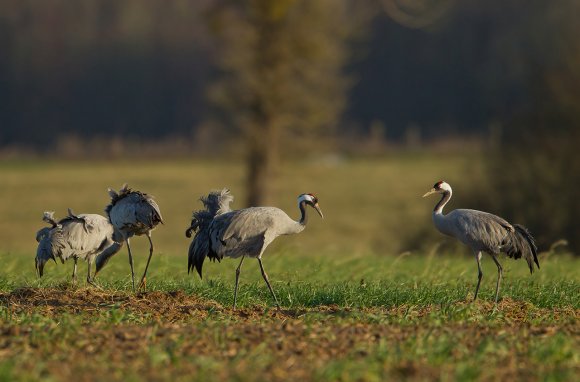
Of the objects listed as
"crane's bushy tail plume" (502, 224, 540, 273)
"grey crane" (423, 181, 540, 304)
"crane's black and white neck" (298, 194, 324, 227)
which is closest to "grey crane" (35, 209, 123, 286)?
"crane's black and white neck" (298, 194, 324, 227)

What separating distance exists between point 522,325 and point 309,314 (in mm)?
2031

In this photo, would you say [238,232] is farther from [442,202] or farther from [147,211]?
[442,202]

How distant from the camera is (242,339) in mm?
8578

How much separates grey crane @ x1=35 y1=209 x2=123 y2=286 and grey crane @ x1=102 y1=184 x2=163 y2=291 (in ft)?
0.45

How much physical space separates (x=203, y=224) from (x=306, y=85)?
17.5 m

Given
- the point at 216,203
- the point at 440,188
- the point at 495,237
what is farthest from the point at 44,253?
the point at 495,237

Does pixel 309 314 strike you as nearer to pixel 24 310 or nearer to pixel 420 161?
pixel 24 310

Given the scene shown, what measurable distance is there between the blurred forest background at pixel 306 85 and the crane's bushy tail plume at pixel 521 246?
11.7 metres

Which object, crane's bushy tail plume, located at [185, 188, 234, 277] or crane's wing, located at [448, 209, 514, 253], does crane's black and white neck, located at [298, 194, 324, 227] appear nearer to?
crane's bushy tail plume, located at [185, 188, 234, 277]

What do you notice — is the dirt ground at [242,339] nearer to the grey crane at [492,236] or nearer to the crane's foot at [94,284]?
the crane's foot at [94,284]

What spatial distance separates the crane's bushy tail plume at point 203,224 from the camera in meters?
11.4

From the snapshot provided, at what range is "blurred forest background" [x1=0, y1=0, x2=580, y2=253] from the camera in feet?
86.1

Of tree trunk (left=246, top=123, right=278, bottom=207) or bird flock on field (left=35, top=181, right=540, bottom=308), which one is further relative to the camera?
tree trunk (left=246, top=123, right=278, bottom=207)

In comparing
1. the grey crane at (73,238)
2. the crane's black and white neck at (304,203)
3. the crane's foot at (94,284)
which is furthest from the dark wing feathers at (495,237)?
the grey crane at (73,238)
